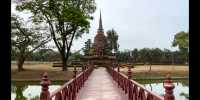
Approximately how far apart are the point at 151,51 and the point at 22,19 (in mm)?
37734

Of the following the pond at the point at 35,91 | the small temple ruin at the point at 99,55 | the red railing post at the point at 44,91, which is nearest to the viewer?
the red railing post at the point at 44,91

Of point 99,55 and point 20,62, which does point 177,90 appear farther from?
point 99,55

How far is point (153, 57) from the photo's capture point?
234 feet

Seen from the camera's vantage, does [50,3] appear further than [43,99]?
Yes

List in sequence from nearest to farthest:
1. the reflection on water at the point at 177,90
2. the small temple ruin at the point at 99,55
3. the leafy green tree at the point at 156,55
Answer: the reflection on water at the point at 177,90 < the small temple ruin at the point at 99,55 < the leafy green tree at the point at 156,55

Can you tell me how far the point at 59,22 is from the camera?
125 ft

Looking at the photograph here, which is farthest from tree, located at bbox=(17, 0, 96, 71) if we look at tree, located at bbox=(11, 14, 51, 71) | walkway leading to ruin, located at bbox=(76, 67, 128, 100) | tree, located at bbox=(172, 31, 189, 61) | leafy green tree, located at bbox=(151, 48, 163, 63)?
leafy green tree, located at bbox=(151, 48, 163, 63)

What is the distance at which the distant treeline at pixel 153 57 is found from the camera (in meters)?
70.0

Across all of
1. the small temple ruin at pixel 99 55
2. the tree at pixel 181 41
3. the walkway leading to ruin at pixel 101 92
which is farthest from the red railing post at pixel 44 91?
the tree at pixel 181 41

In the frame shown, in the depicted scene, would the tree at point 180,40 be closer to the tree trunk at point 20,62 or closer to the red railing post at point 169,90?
the tree trunk at point 20,62

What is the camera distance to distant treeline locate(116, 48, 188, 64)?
230ft
